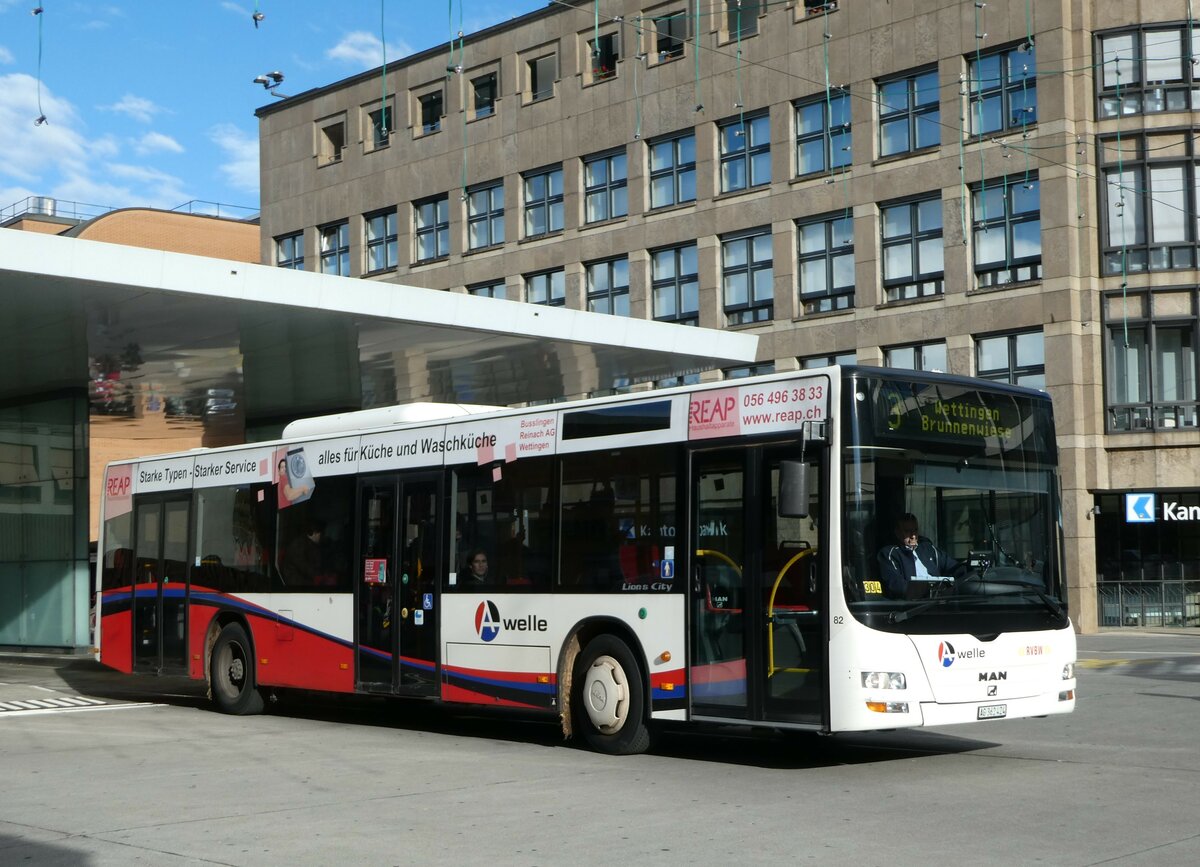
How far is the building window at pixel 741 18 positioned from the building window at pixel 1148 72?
8.89m

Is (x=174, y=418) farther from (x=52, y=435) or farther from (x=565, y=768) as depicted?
(x=565, y=768)

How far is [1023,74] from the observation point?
120 ft

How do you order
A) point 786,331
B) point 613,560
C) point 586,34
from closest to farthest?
point 613,560 < point 786,331 < point 586,34

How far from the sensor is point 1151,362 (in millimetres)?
36469

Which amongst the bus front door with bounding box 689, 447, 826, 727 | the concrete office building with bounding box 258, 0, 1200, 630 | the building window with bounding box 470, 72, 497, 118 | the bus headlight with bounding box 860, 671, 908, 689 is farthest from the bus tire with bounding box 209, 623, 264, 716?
the building window with bounding box 470, 72, 497, 118

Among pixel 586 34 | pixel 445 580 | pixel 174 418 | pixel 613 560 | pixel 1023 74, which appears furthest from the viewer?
pixel 586 34

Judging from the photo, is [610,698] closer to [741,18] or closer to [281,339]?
[281,339]

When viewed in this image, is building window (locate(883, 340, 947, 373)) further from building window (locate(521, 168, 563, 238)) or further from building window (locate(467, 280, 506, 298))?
building window (locate(467, 280, 506, 298))

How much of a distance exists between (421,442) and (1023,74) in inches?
1015

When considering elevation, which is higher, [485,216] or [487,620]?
[485,216]

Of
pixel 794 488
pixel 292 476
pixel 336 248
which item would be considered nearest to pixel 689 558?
pixel 794 488

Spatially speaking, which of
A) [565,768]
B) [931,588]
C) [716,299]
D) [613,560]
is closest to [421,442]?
[613,560]

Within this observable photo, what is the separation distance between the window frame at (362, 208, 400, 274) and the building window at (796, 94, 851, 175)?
50.1 feet

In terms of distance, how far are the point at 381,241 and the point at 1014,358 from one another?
22.4 metres
